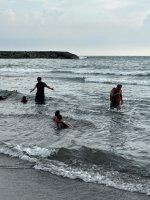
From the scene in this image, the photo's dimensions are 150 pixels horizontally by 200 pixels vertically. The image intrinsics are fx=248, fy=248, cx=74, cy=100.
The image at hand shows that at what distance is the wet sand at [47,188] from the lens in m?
4.25

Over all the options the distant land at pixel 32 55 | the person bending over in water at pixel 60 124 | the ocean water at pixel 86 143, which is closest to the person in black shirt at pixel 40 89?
the ocean water at pixel 86 143

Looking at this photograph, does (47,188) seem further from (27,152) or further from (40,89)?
(40,89)

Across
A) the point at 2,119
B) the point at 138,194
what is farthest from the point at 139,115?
the point at 138,194

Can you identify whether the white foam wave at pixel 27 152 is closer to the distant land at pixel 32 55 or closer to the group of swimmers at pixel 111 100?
the group of swimmers at pixel 111 100

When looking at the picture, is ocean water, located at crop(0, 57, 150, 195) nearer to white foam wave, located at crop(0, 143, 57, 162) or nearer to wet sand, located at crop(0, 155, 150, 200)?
white foam wave, located at crop(0, 143, 57, 162)

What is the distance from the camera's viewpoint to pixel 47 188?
4.54 meters

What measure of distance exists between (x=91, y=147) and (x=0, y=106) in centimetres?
770

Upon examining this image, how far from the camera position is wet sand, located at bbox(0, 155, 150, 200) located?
4246mm

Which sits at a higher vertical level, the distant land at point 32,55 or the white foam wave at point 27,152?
the distant land at point 32,55

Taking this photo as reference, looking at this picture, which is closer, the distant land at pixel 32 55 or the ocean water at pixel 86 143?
the ocean water at pixel 86 143

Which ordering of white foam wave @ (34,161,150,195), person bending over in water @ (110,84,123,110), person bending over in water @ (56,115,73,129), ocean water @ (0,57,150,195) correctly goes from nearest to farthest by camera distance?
white foam wave @ (34,161,150,195) < ocean water @ (0,57,150,195) < person bending over in water @ (56,115,73,129) < person bending over in water @ (110,84,123,110)

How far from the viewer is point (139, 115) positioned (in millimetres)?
10883

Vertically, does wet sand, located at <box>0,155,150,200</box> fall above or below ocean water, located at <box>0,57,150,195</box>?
below

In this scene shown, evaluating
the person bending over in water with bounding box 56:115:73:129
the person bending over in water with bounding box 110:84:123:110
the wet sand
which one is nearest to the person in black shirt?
the person bending over in water with bounding box 110:84:123:110
